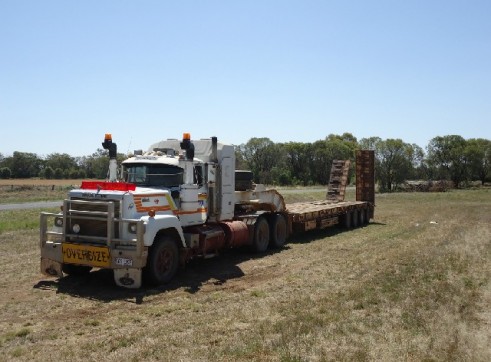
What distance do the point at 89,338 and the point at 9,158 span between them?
102785 mm

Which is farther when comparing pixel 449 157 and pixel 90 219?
pixel 449 157

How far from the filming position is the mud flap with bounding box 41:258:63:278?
10.2 meters

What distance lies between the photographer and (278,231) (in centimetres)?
1586

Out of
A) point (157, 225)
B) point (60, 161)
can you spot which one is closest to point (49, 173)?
point (60, 161)

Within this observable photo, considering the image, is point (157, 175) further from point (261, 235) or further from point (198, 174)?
point (261, 235)

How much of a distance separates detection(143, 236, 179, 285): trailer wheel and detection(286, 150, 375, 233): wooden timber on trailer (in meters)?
A: 7.25

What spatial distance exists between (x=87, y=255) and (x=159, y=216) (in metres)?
1.58

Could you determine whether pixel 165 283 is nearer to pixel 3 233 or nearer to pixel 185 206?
pixel 185 206

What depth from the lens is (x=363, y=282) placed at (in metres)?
10.1

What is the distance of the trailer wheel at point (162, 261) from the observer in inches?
388

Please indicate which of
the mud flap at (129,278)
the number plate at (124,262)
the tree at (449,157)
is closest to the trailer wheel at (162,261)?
the mud flap at (129,278)

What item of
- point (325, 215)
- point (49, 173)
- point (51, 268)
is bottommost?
point (51, 268)

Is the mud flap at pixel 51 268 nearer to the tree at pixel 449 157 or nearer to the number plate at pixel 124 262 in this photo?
the number plate at pixel 124 262

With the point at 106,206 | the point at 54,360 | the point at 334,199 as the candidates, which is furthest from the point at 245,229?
the point at 334,199
